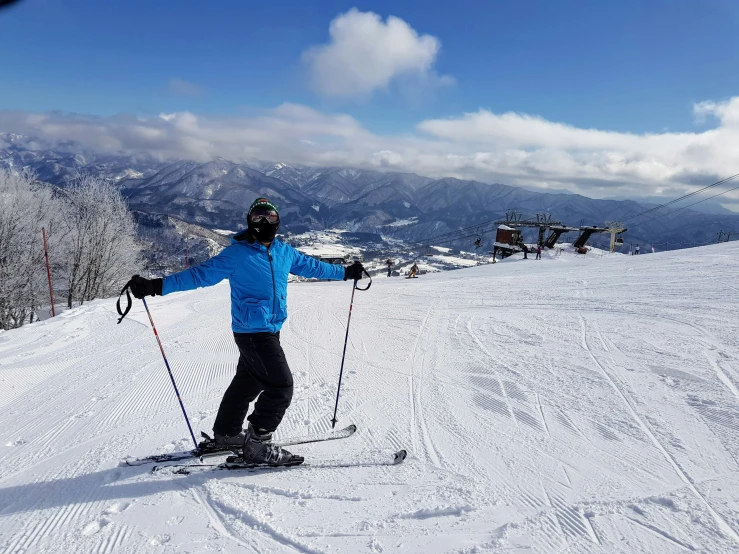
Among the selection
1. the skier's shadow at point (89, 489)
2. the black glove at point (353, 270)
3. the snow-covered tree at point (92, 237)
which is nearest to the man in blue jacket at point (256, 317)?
the skier's shadow at point (89, 489)

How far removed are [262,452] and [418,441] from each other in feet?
4.66

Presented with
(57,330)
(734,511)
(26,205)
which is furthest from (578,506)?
(26,205)

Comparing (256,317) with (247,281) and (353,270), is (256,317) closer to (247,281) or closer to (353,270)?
(247,281)

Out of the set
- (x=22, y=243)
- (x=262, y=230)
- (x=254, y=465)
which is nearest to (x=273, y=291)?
(x=262, y=230)

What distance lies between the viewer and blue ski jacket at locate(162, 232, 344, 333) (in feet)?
10.3

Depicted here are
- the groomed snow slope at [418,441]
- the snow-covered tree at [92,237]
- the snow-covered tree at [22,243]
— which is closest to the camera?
the groomed snow slope at [418,441]

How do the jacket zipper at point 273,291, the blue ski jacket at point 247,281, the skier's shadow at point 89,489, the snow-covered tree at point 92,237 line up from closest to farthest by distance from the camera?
the skier's shadow at point 89,489
the blue ski jacket at point 247,281
the jacket zipper at point 273,291
the snow-covered tree at point 92,237

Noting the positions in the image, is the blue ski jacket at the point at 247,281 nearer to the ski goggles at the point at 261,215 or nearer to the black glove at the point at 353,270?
the ski goggles at the point at 261,215

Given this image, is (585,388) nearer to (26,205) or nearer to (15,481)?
(15,481)

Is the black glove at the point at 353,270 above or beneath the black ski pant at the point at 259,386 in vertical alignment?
above

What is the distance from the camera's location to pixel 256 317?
125 inches

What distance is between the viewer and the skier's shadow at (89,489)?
2.88 metres

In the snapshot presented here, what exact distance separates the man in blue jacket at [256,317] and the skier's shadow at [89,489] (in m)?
0.48

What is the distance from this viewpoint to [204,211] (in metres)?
186
